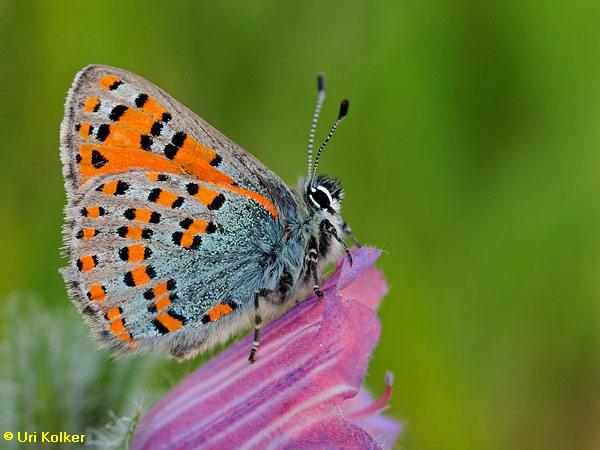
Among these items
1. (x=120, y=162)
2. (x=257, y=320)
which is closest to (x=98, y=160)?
(x=120, y=162)

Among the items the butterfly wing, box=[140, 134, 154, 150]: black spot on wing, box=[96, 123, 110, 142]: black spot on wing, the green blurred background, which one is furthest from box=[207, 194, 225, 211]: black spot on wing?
the green blurred background

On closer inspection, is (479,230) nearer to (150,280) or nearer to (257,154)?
(257,154)

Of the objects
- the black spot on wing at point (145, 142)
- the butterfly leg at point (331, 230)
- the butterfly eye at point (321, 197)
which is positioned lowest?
the butterfly leg at point (331, 230)

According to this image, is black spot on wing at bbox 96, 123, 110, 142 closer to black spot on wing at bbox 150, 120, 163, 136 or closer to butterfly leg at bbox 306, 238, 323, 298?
black spot on wing at bbox 150, 120, 163, 136

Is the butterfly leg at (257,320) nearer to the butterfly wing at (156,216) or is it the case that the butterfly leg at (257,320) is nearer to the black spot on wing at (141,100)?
the butterfly wing at (156,216)

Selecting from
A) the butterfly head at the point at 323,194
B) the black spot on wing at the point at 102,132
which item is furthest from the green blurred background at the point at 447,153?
the black spot on wing at the point at 102,132
